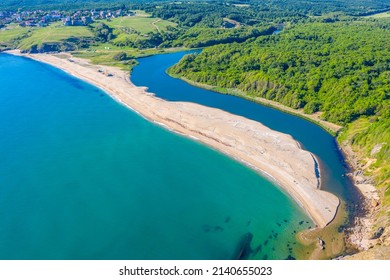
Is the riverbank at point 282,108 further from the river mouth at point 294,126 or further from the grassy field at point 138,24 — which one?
the grassy field at point 138,24

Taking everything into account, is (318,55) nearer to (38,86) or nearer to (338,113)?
(338,113)

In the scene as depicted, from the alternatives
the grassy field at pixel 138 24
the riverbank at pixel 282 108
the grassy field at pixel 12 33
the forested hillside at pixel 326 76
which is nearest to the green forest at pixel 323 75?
the forested hillside at pixel 326 76

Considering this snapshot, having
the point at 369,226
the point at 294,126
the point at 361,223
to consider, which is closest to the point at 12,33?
the point at 294,126

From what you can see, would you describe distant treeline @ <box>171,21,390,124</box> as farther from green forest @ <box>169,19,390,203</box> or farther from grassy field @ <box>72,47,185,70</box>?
grassy field @ <box>72,47,185,70</box>

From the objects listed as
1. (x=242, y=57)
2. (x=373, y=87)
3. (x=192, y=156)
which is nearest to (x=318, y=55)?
(x=242, y=57)

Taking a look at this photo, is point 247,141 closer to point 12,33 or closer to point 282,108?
point 282,108

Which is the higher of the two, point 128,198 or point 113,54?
point 113,54

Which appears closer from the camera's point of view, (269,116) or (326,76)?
(269,116)
